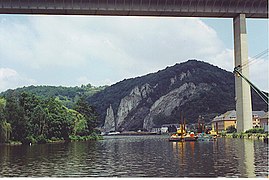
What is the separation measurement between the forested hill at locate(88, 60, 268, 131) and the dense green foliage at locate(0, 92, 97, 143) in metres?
20.0

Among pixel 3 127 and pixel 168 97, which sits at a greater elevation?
pixel 168 97

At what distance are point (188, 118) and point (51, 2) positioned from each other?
38.7m

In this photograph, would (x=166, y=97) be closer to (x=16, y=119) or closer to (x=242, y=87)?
(x=242, y=87)

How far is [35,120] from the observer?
47250 millimetres

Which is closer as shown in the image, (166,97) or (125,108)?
(166,97)

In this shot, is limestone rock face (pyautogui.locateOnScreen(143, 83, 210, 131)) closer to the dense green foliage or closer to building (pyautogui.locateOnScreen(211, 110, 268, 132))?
building (pyautogui.locateOnScreen(211, 110, 268, 132))

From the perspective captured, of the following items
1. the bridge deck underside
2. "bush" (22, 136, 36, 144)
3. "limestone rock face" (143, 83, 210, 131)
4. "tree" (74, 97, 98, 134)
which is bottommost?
"bush" (22, 136, 36, 144)

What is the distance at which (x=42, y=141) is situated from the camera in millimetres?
46875

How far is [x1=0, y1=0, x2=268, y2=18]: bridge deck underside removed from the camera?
117ft

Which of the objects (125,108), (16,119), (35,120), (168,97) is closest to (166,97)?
(168,97)

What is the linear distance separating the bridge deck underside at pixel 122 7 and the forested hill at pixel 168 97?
88.7ft

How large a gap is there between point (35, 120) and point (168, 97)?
4494 centimetres

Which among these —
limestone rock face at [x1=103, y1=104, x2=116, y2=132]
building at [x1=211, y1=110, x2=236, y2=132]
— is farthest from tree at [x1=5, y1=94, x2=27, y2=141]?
limestone rock face at [x1=103, y1=104, x2=116, y2=132]

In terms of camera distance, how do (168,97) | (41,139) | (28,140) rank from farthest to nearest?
(168,97), (41,139), (28,140)
